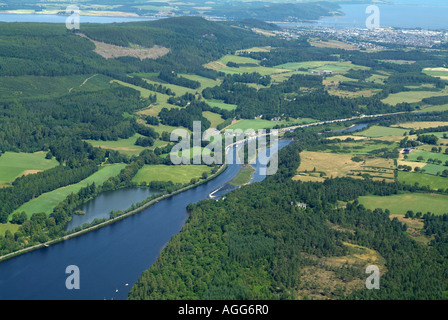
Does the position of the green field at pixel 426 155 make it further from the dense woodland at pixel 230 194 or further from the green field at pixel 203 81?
the green field at pixel 203 81

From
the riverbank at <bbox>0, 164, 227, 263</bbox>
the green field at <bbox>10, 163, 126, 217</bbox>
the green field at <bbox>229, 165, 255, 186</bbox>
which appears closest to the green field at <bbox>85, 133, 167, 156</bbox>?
the green field at <bbox>10, 163, 126, 217</bbox>

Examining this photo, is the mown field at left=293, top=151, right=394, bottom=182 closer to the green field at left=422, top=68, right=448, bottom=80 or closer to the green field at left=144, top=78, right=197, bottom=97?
the green field at left=144, top=78, right=197, bottom=97

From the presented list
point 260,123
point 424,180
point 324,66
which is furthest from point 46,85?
point 324,66

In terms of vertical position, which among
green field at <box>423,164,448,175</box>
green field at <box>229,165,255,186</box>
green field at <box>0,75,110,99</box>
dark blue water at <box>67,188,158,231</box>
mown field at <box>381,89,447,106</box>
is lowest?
dark blue water at <box>67,188,158,231</box>

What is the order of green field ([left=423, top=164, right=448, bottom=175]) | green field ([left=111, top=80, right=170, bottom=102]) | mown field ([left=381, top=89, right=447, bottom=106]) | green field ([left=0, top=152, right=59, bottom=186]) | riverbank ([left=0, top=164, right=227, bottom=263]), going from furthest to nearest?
mown field ([left=381, top=89, right=447, bottom=106]), green field ([left=111, top=80, right=170, bottom=102]), green field ([left=423, top=164, right=448, bottom=175]), green field ([left=0, top=152, right=59, bottom=186]), riverbank ([left=0, top=164, right=227, bottom=263])

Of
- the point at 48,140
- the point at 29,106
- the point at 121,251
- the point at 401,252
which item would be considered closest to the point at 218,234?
the point at 121,251

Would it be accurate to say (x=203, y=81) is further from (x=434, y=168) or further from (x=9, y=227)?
(x=9, y=227)
